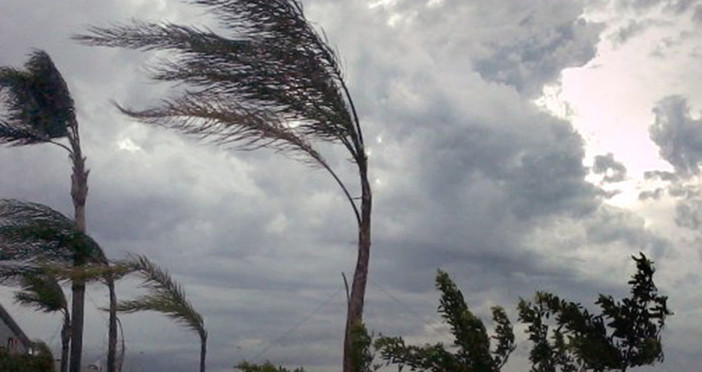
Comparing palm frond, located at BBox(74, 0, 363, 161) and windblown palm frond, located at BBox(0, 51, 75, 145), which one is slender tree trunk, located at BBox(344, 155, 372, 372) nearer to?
palm frond, located at BBox(74, 0, 363, 161)

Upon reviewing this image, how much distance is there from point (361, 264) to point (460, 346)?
2279mm

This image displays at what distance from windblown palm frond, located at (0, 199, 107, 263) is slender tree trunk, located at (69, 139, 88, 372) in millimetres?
925

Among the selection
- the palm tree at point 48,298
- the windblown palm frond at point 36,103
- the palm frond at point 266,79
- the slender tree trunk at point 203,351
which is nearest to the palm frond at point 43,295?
the palm tree at point 48,298

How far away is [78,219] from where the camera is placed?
2448 cm

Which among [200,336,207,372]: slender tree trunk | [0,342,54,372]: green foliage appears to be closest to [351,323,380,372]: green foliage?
[200,336,207,372]: slender tree trunk

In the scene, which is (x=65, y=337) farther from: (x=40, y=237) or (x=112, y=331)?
(x=40, y=237)

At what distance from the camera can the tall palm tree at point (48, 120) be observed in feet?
80.2

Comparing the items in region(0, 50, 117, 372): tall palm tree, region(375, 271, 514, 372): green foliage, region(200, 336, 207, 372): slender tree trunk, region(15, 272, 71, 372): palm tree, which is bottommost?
region(375, 271, 514, 372): green foliage

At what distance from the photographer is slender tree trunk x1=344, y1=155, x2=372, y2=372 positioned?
12570 millimetres

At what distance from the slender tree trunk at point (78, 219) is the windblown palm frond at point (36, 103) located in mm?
494

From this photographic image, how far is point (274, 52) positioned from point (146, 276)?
23.5 ft

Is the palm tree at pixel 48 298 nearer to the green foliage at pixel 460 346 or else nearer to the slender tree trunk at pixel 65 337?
the slender tree trunk at pixel 65 337

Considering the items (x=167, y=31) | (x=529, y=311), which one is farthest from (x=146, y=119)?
(x=529, y=311)

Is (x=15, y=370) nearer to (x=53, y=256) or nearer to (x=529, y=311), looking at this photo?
(x=53, y=256)
